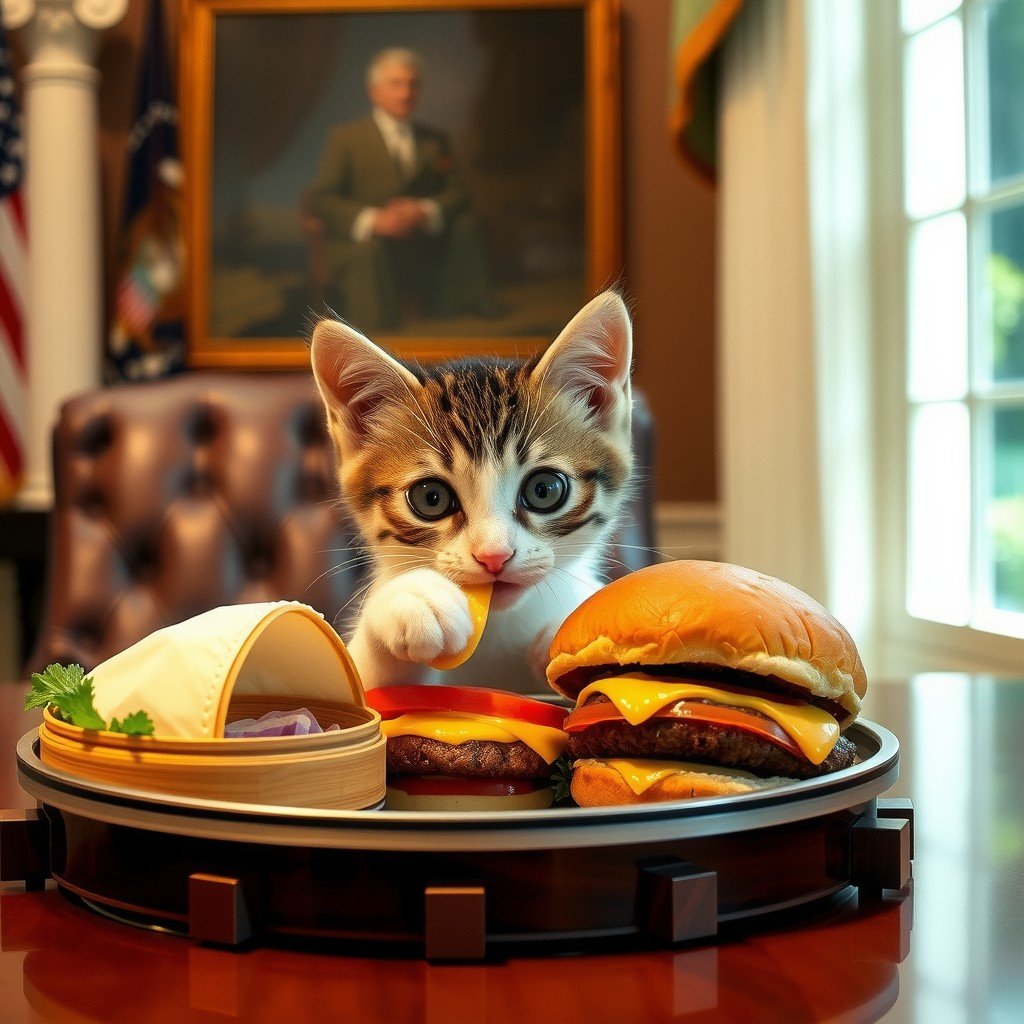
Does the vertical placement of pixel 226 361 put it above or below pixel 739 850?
above

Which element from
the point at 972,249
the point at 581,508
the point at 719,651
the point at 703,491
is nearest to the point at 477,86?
the point at 703,491

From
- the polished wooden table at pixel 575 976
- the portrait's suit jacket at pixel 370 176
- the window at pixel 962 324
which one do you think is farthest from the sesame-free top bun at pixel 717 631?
the portrait's suit jacket at pixel 370 176

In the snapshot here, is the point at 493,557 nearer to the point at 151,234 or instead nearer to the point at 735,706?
the point at 735,706

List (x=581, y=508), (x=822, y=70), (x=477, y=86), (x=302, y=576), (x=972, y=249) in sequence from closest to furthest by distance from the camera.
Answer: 1. (x=581, y=508)
2. (x=302, y=576)
3. (x=972, y=249)
4. (x=822, y=70)
5. (x=477, y=86)

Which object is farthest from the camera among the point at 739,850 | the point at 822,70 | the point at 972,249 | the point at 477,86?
the point at 477,86

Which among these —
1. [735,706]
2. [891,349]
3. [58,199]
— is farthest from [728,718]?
[58,199]

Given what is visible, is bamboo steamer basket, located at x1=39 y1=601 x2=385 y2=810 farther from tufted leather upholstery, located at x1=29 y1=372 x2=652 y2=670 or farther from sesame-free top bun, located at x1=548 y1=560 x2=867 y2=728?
tufted leather upholstery, located at x1=29 y1=372 x2=652 y2=670

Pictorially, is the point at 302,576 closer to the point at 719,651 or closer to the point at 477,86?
the point at 719,651
